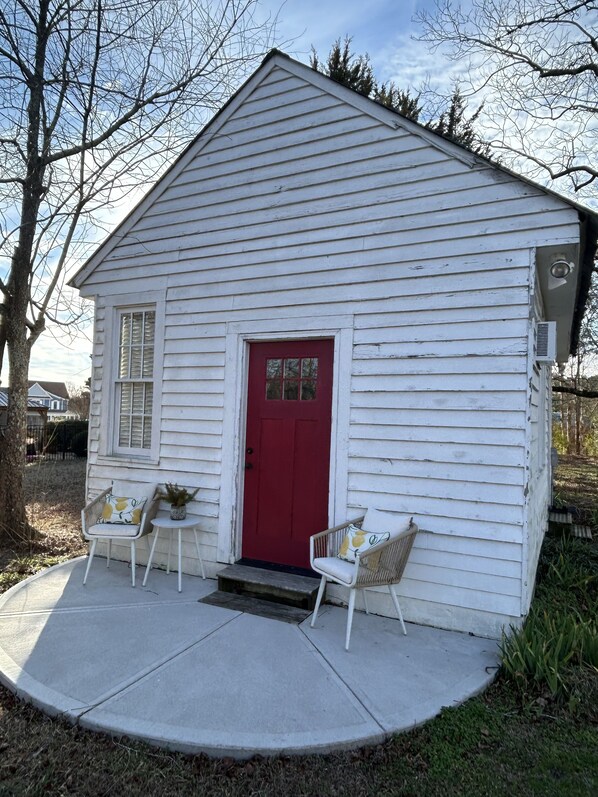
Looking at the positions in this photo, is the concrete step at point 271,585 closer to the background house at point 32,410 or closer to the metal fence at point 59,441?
the background house at point 32,410

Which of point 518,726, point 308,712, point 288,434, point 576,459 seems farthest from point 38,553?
point 576,459

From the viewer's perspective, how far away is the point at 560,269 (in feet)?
12.2

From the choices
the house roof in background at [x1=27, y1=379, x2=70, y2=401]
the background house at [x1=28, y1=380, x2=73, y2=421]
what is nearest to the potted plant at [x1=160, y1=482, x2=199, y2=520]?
the background house at [x1=28, y1=380, x2=73, y2=421]

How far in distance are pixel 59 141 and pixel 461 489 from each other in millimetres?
6068

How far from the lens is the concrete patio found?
248 cm

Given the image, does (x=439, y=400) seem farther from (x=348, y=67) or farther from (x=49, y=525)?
(x=348, y=67)

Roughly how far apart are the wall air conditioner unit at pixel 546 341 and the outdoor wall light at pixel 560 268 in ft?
1.40

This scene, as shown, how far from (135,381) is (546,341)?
4.03 meters

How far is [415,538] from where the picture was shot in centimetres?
382

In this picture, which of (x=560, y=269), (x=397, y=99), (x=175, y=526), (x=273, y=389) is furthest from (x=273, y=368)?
(x=397, y=99)

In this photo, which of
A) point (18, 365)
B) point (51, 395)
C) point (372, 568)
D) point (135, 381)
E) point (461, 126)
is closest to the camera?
point (372, 568)

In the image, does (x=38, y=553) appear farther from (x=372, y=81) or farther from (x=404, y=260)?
(x=372, y=81)

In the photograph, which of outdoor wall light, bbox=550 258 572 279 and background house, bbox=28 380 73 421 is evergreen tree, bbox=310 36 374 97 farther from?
background house, bbox=28 380 73 421

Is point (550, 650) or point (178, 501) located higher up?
point (178, 501)
